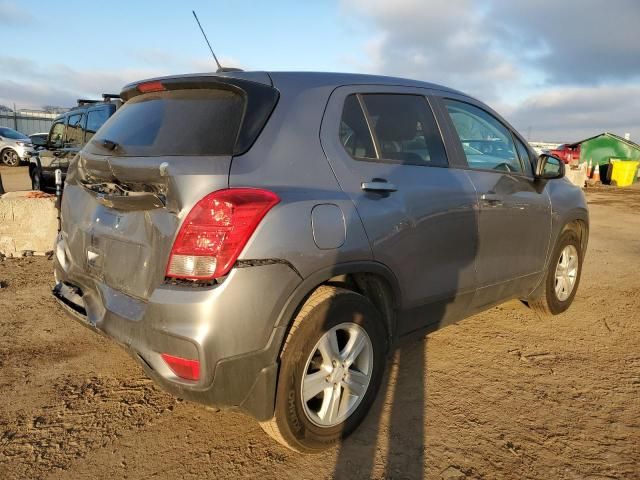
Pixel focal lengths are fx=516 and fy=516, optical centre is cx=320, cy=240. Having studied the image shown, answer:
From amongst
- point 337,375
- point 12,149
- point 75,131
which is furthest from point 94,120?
point 12,149

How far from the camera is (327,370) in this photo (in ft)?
8.36

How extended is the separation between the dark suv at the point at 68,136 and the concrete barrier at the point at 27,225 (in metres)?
1.56

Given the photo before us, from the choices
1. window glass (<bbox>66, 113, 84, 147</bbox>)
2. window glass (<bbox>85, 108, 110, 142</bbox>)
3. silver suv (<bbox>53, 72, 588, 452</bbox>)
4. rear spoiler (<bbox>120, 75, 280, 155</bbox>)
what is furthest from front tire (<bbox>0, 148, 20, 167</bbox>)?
rear spoiler (<bbox>120, 75, 280, 155</bbox>)

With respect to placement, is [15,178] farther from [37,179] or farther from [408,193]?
[408,193]

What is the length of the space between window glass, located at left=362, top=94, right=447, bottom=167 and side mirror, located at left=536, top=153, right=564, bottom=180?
116 cm

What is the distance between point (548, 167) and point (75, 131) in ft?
24.9

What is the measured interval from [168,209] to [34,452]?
4.73 feet

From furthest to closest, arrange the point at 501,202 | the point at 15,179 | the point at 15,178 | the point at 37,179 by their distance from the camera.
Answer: the point at 15,178, the point at 15,179, the point at 37,179, the point at 501,202

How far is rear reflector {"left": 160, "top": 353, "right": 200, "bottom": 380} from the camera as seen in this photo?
2.15m

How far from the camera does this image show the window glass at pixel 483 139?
11.4 ft

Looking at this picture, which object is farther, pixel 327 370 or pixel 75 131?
pixel 75 131

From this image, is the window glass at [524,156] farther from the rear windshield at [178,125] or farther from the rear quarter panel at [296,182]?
the rear windshield at [178,125]

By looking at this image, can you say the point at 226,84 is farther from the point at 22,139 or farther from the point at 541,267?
the point at 22,139

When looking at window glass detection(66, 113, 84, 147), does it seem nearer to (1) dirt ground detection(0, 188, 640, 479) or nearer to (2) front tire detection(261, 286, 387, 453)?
(1) dirt ground detection(0, 188, 640, 479)
